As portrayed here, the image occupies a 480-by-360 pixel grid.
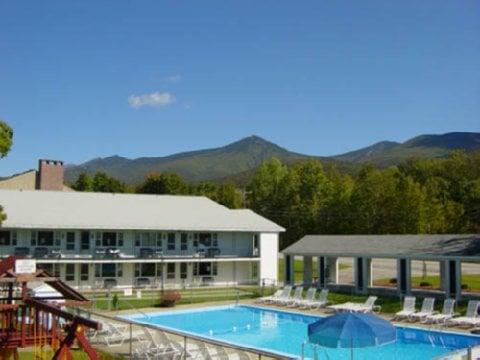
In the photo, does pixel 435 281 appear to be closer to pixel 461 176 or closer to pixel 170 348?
pixel 170 348

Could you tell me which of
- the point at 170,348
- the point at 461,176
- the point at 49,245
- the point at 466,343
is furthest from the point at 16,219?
the point at 461,176

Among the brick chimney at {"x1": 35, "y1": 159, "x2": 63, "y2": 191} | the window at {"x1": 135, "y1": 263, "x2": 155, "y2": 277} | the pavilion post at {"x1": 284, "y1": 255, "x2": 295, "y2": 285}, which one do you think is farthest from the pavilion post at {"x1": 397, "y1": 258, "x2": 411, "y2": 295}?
the brick chimney at {"x1": 35, "y1": 159, "x2": 63, "y2": 191}

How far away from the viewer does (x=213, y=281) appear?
46.2 m

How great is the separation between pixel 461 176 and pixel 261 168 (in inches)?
1150

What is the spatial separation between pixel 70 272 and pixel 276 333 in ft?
61.2

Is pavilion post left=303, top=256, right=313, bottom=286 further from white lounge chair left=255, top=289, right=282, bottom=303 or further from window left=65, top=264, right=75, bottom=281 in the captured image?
window left=65, top=264, right=75, bottom=281

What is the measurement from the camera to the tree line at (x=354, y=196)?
6266cm

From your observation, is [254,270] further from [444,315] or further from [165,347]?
[165,347]

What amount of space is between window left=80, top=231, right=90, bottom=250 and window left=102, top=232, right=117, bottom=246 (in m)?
1.05

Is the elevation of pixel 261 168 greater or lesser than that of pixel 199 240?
greater

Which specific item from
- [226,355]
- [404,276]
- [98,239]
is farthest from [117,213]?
[226,355]

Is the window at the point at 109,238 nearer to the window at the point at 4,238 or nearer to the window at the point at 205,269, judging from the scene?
the window at the point at 4,238

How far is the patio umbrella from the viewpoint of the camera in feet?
51.1

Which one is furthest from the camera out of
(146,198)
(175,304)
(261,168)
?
(261,168)
